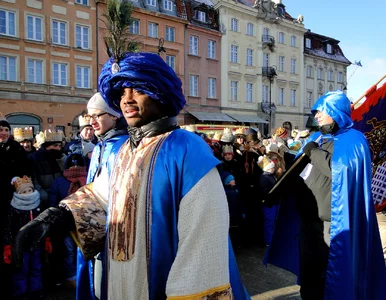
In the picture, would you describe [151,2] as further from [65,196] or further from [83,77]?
[65,196]

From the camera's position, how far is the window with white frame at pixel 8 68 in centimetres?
1781

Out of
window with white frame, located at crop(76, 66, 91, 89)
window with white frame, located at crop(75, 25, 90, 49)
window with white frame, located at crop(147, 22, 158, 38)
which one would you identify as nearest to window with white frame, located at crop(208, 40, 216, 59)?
window with white frame, located at crop(147, 22, 158, 38)

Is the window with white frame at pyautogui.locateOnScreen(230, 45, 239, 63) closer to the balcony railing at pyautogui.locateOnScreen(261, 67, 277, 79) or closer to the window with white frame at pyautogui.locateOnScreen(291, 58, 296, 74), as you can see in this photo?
the balcony railing at pyautogui.locateOnScreen(261, 67, 277, 79)

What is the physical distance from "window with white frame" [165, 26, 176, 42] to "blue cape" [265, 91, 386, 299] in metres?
22.7

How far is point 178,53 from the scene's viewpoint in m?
24.2

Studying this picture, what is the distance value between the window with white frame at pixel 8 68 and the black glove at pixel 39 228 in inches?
761

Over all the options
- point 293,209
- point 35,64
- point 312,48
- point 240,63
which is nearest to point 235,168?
point 293,209

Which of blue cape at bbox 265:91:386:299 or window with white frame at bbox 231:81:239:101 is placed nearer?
blue cape at bbox 265:91:386:299

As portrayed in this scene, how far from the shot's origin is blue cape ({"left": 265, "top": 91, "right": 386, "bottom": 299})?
2.51 meters

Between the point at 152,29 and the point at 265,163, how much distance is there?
Answer: 20534 mm

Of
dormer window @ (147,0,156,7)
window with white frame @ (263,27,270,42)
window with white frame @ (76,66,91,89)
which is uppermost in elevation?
dormer window @ (147,0,156,7)

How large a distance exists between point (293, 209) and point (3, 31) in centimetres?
1998

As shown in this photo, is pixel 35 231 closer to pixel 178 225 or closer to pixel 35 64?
pixel 178 225

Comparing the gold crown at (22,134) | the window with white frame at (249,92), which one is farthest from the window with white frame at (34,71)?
the window with white frame at (249,92)
